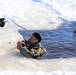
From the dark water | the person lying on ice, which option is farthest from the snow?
the dark water

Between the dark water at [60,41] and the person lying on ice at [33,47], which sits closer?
the person lying on ice at [33,47]

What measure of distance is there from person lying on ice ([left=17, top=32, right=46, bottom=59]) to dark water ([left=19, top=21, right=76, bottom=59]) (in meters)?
0.21

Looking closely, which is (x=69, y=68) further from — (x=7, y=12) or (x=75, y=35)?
(x=7, y=12)

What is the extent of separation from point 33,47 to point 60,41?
5.12ft

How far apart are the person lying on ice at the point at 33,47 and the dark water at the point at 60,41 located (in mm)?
212

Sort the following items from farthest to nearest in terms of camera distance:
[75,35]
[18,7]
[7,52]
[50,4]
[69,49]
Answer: [50,4] → [18,7] → [75,35] → [69,49] → [7,52]

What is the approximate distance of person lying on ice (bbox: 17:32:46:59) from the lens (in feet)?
19.0

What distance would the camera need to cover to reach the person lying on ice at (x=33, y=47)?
5.80 m

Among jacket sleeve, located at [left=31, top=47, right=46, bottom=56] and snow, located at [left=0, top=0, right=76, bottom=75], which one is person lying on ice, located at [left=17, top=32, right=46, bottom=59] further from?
snow, located at [left=0, top=0, right=76, bottom=75]

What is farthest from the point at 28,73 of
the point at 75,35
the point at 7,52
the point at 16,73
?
the point at 75,35

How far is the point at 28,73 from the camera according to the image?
4.75 m

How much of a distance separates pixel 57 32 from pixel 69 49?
5.52 ft

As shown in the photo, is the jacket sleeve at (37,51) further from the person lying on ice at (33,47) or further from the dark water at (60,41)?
the dark water at (60,41)

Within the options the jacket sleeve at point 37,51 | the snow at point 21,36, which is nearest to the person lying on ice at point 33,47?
the jacket sleeve at point 37,51
